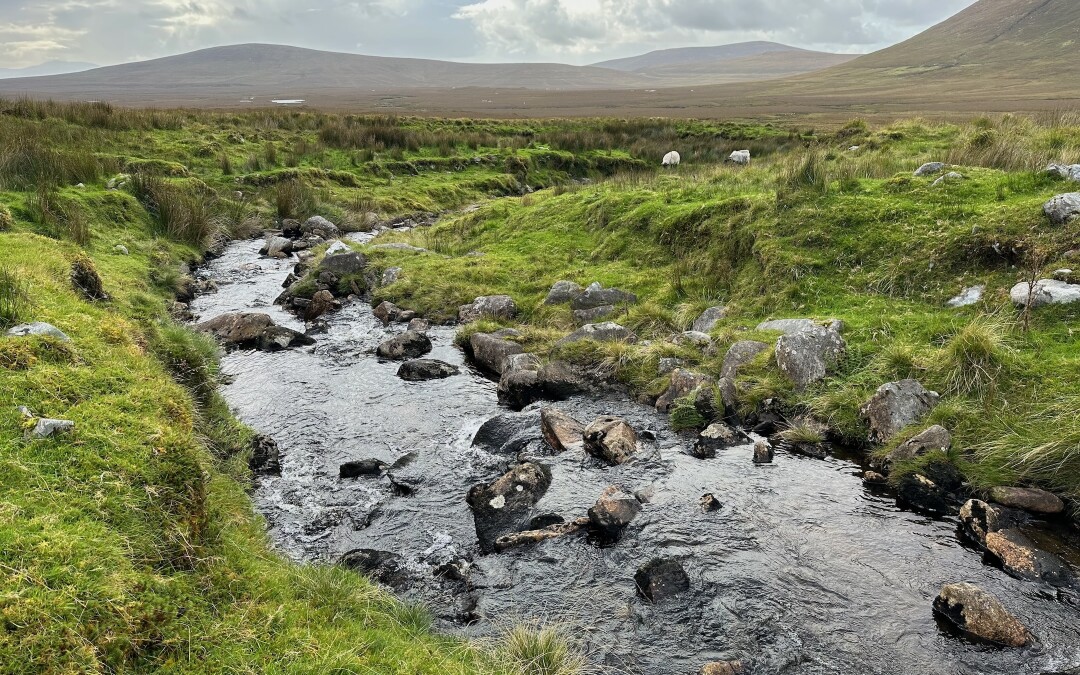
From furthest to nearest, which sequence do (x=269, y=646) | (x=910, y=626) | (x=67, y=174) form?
(x=67, y=174)
(x=910, y=626)
(x=269, y=646)

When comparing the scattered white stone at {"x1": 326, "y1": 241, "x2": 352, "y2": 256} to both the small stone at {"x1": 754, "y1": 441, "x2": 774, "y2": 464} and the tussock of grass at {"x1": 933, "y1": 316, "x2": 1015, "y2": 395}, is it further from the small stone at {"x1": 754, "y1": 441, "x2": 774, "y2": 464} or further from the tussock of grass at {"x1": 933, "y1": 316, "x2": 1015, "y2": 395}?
the tussock of grass at {"x1": 933, "y1": 316, "x2": 1015, "y2": 395}

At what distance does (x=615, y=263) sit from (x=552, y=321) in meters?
3.10

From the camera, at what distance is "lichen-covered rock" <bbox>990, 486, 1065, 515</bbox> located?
6625mm

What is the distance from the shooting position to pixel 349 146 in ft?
111

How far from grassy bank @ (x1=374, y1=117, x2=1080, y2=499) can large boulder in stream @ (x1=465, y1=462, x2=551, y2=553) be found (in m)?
3.41

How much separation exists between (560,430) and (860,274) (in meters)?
6.57

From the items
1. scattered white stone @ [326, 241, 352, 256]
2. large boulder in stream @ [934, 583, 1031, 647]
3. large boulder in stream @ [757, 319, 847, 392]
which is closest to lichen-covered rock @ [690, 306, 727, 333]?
large boulder in stream @ [757, 319, 847, 392]

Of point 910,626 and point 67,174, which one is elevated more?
point 67,174

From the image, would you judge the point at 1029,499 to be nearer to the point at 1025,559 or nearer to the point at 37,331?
the point at 1025,559

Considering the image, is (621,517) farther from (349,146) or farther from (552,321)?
(349,146)

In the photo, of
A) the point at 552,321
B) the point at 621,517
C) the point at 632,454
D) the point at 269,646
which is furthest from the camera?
the point at 552,321

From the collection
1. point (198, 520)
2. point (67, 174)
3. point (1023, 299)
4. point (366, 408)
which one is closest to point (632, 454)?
point (366, 408)

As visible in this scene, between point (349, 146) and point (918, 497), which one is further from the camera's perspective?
point (349, 146)

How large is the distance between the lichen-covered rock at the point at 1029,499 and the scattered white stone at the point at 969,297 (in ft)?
12.8
